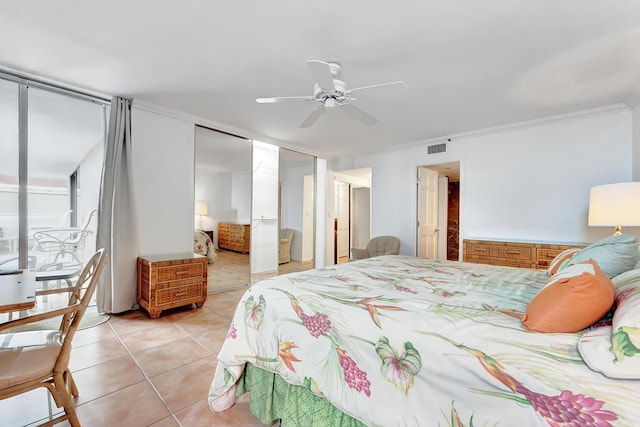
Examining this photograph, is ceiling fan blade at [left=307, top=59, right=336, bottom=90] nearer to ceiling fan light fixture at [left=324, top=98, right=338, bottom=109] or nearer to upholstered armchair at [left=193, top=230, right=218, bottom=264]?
ceiling fan light fixture at [left=324, top=98, right=338, bottom=109]

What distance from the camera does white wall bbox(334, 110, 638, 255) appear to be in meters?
3.38

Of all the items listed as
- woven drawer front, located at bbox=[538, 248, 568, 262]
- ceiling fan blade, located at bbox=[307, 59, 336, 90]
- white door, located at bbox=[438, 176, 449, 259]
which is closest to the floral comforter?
ceiling fan blade, located at bbox=[307, 59, 336, 90]

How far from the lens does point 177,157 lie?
3709 millimetres

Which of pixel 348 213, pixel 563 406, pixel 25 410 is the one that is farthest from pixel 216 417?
pixel 348 213

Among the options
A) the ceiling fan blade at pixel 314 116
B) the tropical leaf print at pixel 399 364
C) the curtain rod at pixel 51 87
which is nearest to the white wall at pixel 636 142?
the ceiling fan blade at pixel 314 116

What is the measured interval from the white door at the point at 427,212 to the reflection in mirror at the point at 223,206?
9.77 ft

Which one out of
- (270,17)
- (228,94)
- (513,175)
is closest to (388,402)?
(270,17)

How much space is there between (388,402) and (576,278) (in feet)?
2.71

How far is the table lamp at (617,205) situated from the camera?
7.66 feet

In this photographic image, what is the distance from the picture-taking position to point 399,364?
1.11 m

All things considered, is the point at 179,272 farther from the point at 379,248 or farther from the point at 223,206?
the point at 379,248

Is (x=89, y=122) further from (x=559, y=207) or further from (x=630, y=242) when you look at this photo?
(x=559, y=207)

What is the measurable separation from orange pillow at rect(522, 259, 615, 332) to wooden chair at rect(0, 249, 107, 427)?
195 centimetres

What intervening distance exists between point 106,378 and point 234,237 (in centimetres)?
268
